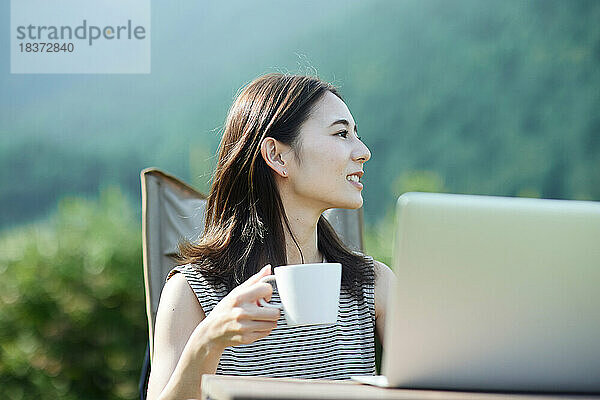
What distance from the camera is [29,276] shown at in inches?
103

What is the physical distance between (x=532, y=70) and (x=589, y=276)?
2689mm

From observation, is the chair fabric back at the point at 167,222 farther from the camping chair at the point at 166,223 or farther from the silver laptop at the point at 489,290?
the silver laptop at the point at 489,290

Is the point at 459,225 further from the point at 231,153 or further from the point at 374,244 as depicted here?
the point at 374,244

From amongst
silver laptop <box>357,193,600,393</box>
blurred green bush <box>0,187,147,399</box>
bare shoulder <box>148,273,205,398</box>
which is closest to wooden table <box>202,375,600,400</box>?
silver laptop <box>357,193,600,393</box>

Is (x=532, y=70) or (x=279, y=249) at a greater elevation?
(x=532, y=70)

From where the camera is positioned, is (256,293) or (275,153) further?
(275,153)

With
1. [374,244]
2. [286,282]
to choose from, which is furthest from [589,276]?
[374,244]

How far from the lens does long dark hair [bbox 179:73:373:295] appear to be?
148 cm

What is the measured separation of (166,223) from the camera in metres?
1.89

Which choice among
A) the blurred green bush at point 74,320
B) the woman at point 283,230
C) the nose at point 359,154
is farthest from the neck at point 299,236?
the blurred green bush at point 74,320

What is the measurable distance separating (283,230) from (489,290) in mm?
802

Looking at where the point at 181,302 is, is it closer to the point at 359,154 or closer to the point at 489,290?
the point at 359,154

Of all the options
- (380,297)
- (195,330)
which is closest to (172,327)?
(195,330)

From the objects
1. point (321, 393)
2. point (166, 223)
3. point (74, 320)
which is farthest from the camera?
point (74, 320)
